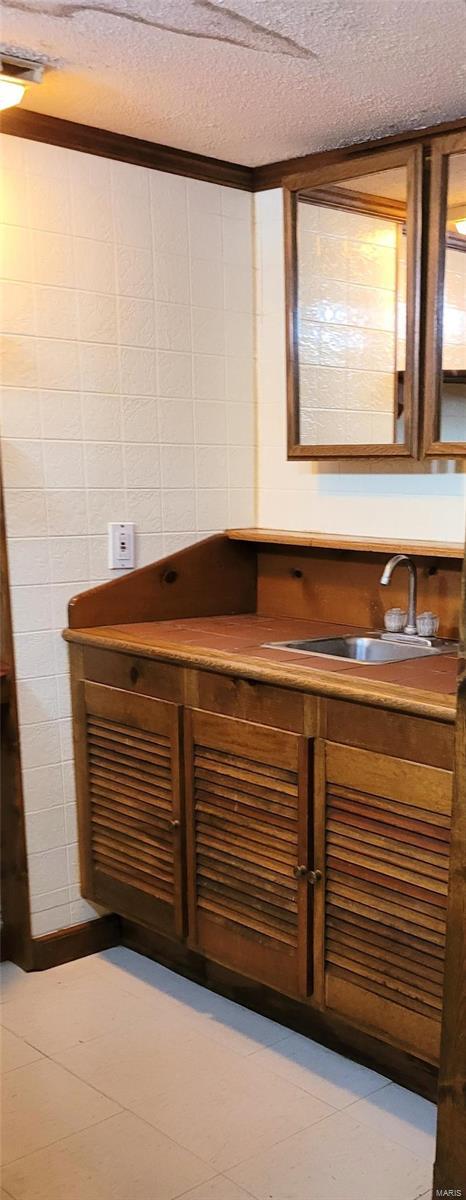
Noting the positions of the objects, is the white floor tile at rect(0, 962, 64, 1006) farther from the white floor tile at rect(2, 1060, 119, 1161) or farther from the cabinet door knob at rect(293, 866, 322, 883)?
the cabinet door knob at rect(293, 866, 322, 883)

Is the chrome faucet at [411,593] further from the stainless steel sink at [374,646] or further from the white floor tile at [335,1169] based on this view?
the white floor tile at [335,1169]

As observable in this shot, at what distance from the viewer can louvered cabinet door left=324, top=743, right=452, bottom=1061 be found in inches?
72.8

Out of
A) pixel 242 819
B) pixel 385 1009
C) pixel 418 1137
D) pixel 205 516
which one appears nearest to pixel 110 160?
pixel 205 516

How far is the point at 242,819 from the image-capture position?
223 cm

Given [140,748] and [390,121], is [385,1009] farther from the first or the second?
[390,121]

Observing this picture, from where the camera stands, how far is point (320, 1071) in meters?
2.17

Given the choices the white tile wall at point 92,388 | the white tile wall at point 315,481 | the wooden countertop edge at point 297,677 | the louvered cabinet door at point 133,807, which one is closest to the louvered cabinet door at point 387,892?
the wooden countertop edge at point 297,677

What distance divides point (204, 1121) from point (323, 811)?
2.15ft

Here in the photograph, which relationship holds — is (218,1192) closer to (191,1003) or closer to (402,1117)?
(402,1117)

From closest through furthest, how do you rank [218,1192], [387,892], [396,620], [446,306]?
1. [218,1192]
2. [387,892]
3. [446,306]
4. [396,620]

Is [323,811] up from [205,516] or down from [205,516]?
down

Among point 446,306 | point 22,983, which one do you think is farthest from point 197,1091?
point 446,306

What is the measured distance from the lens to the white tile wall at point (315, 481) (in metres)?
2.48

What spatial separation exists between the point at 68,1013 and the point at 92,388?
5.06 feet
